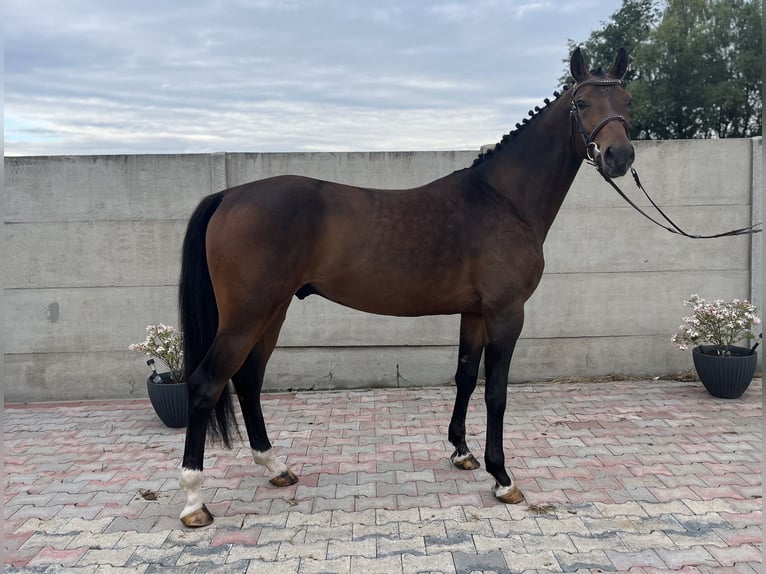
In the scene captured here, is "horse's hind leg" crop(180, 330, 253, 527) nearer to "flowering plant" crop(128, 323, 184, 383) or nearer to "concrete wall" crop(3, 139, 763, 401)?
"flowering plant" crop(128, 323, 184, 383)

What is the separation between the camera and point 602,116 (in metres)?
2.72

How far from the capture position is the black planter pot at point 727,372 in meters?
4.42

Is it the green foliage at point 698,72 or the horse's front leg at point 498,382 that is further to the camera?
the green foliage at point 698,72

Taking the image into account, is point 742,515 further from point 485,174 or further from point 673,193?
point 673,193

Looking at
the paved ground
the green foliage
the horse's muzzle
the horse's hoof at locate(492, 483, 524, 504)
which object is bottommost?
the paved ground

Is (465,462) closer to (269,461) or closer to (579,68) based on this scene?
(269,461)

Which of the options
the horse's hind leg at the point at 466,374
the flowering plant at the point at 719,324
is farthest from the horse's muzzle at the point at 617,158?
the flowering plant at the point at 719,324

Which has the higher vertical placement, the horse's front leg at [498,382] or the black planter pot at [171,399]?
the horse's front leg at [498,382]

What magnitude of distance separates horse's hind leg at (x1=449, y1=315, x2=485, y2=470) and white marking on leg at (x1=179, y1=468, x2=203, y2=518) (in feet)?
4.79

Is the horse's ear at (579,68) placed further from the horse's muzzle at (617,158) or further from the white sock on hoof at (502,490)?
the white sock on hoof at (502,490)

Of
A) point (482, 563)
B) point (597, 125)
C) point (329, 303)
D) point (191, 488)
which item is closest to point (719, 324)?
point (597, 125)

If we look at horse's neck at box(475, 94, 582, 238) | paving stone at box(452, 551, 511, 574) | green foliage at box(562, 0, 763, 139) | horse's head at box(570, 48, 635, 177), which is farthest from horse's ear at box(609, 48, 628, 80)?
green foliage at box(562, 0, 763, 139)

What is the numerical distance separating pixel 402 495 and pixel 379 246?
1326 mm

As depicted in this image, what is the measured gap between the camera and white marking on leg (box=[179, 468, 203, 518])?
8.64 ft
